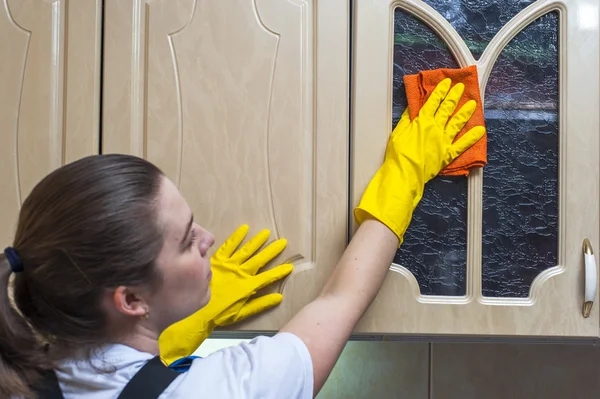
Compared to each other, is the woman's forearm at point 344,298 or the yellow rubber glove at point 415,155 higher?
the yellow rubber glove at point 415,155

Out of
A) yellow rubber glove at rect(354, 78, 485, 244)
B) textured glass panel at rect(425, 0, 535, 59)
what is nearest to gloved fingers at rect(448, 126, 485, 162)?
yellow rubber glove at rect(354, 78, 485, 244)

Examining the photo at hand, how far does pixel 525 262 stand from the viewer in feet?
3.37

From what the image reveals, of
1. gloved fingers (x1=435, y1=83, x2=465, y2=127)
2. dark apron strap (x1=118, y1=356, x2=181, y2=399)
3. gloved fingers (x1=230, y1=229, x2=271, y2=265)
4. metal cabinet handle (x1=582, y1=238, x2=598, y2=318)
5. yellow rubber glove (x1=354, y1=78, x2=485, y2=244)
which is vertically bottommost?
dark apron strap (x1=118, y1=356, x2=181, y2=399)

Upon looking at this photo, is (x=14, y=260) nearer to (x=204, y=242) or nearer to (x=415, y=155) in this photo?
(x=204, y=242)

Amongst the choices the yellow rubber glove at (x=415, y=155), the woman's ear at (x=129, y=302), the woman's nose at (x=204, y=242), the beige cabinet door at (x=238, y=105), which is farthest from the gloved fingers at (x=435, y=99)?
the woman's ear at (x=129, y=302)

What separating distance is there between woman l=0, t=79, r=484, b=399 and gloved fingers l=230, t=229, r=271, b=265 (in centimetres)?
20

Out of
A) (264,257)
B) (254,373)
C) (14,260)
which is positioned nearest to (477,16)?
(264,257)

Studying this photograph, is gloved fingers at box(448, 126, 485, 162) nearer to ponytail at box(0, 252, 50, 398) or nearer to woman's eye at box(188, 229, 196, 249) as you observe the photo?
woman's eye at box(188, 229, 196, 249)

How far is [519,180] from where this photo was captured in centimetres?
103

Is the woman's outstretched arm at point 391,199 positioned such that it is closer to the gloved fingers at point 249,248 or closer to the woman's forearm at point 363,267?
the woman's forearm at point 363,267

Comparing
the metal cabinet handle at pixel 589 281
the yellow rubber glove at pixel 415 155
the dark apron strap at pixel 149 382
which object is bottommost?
the dark apron strap at pixel 149 382

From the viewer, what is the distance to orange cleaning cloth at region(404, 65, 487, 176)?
1.00 m

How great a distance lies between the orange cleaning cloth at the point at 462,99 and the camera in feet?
3.28

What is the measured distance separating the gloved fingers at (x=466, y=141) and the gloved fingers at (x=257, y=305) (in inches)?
14.5
